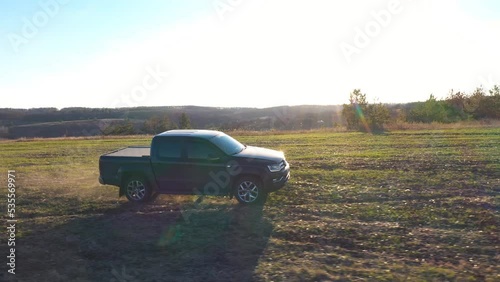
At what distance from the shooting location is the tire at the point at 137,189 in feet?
36.3

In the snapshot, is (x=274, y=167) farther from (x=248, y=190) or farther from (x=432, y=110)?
(x=432, y=110)

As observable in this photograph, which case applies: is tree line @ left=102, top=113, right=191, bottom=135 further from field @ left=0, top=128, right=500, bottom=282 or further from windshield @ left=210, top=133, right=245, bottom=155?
A: windshield @ left=210, top=133, right=245, bottom=155

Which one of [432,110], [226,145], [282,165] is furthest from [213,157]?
[432,110]

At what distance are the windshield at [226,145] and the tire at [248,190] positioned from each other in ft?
2.78

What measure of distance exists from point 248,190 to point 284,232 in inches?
91.0

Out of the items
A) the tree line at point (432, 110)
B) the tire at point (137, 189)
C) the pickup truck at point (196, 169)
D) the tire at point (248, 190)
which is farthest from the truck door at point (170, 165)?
the tree line at point (432, 110)

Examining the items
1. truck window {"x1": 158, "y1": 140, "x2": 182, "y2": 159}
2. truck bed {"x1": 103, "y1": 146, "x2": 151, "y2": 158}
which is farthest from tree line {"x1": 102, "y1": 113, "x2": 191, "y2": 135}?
truck window {"x1": 158, "y1": 140, "x2": 182, "y2": 159}

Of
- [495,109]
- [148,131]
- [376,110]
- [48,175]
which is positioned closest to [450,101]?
[495,109]

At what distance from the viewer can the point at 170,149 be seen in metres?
11.0

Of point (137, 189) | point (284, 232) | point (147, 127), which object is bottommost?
point (284, 232)

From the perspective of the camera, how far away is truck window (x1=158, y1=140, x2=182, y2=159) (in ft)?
35.9

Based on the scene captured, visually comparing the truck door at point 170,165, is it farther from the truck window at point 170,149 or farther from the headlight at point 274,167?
the headlight at point 274,167

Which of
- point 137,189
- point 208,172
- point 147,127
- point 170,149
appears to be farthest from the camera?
point 147,127

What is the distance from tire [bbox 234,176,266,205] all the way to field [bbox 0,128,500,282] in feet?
0.87
